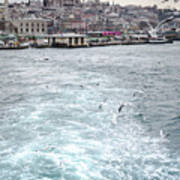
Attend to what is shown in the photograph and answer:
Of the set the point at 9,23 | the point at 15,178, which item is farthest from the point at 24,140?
the point at 9,23

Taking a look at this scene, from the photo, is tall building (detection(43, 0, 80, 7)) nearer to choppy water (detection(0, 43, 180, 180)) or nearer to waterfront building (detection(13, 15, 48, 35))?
waterfront building (detection(13, 15, 48, 35))

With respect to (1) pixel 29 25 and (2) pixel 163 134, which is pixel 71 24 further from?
(2) pixel 163 134

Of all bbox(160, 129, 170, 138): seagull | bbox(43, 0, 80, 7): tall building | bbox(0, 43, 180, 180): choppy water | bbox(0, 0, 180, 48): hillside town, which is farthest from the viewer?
bbox(43, 0, 80, 7): tall building

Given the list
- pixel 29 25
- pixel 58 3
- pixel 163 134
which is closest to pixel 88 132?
pixel 163 134

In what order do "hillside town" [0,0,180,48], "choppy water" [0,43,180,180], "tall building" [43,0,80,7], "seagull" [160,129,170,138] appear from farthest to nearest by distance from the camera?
"tall building" [43,0,80,7]
"hillside town" [0,0,180,48]
"seagull" [160,129,170,138]
"choppy water" [0,43,180,180]

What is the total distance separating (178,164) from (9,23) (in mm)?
88837

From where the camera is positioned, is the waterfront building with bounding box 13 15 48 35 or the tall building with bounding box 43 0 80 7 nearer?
the waterfront building with bounding box 13 15 48 35

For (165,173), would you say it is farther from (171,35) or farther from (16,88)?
(171,35)

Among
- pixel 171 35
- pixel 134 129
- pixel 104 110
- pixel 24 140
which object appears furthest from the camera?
pixel 171 35

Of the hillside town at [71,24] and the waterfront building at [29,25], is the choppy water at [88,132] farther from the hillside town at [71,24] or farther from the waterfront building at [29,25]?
the waterfront building at [29,25]

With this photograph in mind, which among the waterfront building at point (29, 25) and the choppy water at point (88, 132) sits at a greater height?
the choppy water at point (88, 132)

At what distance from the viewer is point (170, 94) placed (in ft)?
51.2

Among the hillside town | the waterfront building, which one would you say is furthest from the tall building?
the waterfront building

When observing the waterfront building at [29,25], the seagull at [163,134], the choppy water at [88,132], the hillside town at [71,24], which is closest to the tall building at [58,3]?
the hillside town at [71,24]
